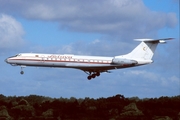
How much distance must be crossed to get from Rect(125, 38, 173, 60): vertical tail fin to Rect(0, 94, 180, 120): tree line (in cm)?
1137

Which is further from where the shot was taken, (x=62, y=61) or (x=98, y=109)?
(x=98, y=109)

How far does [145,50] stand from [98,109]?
73.5 ft

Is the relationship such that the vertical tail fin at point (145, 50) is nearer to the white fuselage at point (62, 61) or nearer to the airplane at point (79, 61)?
the airplane at point (79, 61)

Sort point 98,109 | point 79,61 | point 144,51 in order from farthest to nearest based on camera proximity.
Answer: point 98,109 < point 144,51 < point 79,61

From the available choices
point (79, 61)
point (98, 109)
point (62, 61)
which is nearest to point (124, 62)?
point (79, 61)

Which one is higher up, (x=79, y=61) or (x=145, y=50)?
(x=145, y=50)

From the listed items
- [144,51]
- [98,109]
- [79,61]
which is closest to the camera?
[79,61]

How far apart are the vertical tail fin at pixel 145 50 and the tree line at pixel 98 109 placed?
1137cm

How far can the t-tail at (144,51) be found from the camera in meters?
106

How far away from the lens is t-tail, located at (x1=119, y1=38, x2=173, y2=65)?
105938 millimetres

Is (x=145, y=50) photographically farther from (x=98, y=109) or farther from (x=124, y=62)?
(x=98, y=109)

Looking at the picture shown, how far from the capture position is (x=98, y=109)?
123m

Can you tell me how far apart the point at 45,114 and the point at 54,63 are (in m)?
18.8

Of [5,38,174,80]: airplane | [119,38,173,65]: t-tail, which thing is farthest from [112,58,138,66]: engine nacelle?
[119,38,173,65]: t-tail
